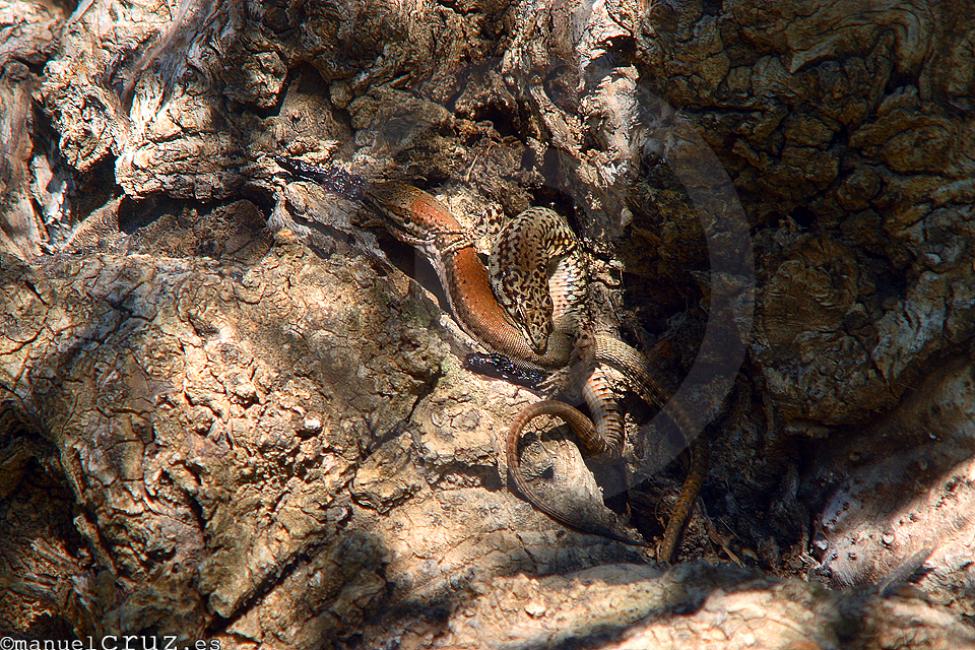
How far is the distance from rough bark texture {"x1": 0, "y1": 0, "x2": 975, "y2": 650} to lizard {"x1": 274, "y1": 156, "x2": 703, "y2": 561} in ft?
0.52

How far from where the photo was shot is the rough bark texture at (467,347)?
2330 millimetres

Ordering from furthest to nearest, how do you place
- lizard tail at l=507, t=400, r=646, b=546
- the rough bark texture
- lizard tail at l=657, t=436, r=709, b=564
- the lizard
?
the lizard → lizard tail at l=657, t=436, r=709, b=564 → lizard tail at l=507, t=400, r=646, b=546 → the rough bark texture

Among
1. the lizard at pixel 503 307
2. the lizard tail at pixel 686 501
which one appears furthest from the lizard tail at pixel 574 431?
the lizard tail at pixel 686 501

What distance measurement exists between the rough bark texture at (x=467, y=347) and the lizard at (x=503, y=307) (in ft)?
0.52

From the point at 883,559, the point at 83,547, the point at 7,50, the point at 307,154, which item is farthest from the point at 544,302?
the point at 7,50

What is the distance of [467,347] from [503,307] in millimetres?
861

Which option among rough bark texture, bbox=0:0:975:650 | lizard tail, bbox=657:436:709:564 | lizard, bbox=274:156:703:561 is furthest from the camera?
lizard, bbox=274:156:703:561

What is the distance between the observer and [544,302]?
440cm

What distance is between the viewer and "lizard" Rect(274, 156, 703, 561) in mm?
3562

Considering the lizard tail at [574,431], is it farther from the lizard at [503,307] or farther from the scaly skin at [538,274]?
the scaly skin at [538,274]

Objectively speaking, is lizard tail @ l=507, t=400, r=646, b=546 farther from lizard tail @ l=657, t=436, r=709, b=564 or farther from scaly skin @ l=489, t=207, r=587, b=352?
scaly skin @ l=489, t=207, r=587, b=352

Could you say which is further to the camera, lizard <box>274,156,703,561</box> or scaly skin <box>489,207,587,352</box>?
scaly skin <box>489,207,587,352</box>

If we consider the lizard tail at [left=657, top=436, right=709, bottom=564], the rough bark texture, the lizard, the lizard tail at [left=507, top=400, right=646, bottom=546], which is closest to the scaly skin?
the lizard

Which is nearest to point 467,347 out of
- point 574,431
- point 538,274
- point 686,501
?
point 574,431
